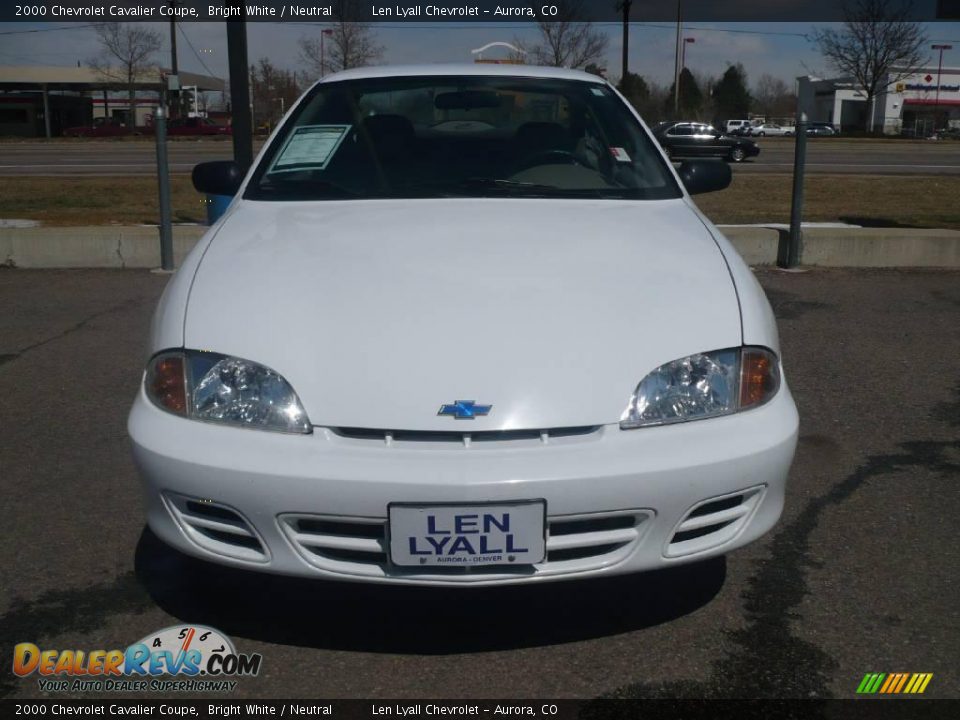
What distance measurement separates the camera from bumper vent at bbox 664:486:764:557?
238 centimetres

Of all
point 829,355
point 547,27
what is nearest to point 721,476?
point 829,355

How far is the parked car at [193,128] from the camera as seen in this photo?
4359 centimetres

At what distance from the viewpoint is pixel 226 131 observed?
44.2 meters

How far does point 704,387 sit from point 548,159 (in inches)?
62.3

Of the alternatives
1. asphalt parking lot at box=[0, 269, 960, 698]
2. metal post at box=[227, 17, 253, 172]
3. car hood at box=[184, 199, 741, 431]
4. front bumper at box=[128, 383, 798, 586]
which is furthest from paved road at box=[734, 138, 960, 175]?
front bumper at box=[128, 383, 798, 586]

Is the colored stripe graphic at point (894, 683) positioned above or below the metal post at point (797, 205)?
below

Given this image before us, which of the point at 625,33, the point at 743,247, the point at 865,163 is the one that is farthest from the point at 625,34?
the point at 743,247

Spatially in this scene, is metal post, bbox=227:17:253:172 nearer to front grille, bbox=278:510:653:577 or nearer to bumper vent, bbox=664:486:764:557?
front grille, bbox=278:510:653:577

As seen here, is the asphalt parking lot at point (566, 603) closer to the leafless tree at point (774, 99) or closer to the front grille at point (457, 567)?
the front grille at point (457, 567)

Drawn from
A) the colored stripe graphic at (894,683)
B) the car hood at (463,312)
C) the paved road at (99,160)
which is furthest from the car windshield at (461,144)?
the paved road at (99,160)

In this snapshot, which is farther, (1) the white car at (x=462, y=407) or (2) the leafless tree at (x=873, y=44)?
(2) the leafless tree at (x=873, y=44)

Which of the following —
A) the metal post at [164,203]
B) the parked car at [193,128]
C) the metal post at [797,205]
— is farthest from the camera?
the parked car at [193,128]

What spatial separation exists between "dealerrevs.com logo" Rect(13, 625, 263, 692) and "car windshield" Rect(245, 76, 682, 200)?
1.59m

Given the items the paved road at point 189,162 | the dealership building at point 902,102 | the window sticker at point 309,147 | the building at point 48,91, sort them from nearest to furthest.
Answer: the window sticker at point 309,147 → the paved road at point 189,162 → the building at point 48,91 → the dealership building at point 902,102
